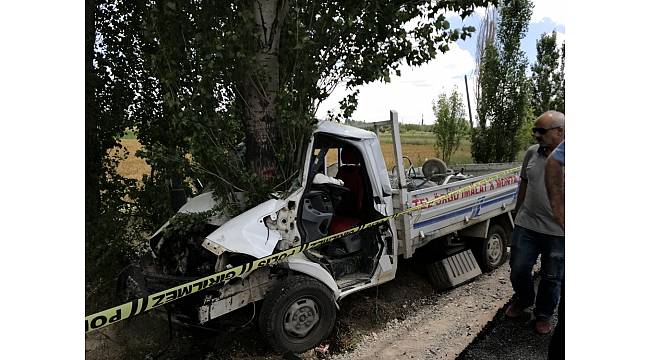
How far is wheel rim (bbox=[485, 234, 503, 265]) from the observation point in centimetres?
519

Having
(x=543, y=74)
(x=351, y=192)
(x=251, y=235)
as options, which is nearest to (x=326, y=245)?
(x=351, y=192)

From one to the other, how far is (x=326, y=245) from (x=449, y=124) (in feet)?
30.5

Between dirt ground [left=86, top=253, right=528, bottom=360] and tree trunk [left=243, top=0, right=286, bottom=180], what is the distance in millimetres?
1236

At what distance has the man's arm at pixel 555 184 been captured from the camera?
238 cm

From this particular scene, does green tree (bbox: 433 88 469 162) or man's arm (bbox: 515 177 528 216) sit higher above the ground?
green tree (bbox: 433 88 469 162)

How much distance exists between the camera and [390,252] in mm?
3924

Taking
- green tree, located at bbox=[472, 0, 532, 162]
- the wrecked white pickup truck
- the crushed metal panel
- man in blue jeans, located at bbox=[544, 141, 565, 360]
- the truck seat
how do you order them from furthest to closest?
green tree, located at bbox=[472, 0, 532, 162] → the crushed metal panel → the truck seat → the wrecked white pickup truck → man in blue jeans, located at bbox=[544, 141, 565, 360]

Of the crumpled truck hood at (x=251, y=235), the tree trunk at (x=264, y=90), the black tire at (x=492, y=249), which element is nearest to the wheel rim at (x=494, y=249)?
the black tire at (x=492, y=249)

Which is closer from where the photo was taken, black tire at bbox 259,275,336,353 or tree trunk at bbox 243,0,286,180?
black tire at bbox 259,275,336,353

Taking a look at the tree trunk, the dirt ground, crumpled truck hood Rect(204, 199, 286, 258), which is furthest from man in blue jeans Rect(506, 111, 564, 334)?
the tree trunk

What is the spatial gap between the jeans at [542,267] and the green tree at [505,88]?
5285 millimetres

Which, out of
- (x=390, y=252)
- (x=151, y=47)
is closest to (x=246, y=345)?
(x=390, y=252)

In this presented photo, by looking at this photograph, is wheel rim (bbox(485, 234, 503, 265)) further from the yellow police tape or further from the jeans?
the yellow police tape

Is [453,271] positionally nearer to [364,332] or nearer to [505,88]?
[364,332]
